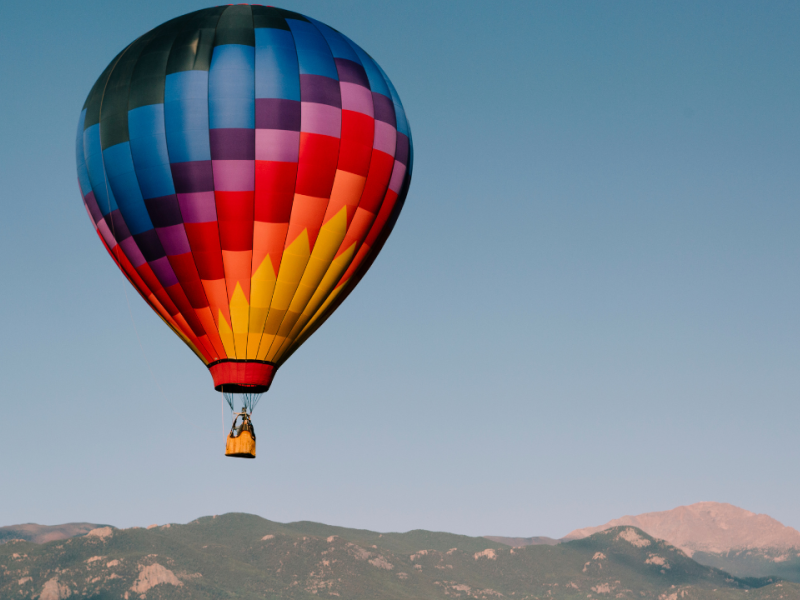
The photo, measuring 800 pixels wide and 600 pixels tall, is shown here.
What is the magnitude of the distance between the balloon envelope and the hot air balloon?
0.21ft

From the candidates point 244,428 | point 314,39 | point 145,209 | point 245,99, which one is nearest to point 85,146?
point 145,209

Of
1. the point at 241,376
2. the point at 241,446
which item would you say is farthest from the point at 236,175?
the point at 241,446

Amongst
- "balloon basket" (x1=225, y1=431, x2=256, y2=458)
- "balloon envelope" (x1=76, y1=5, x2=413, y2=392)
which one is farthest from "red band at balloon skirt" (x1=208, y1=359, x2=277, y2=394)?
"balloon basket" (x1=225, y1=431, x2=256, y2=458)

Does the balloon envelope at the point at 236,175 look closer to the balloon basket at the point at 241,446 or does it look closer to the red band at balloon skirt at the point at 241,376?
the red band at balloon skirt at the point at 241,376

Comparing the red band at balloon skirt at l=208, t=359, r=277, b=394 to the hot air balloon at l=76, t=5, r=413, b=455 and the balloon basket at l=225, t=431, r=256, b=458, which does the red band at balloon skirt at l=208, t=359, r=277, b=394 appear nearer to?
the hot air balloon at l=76, t=5, r=413, b=455

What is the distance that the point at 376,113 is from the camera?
2010 inches

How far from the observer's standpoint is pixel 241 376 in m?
47.4

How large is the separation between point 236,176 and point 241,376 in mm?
8999

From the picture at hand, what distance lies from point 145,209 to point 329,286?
9.27 meters

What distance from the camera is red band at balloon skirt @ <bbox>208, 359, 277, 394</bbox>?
47.4m

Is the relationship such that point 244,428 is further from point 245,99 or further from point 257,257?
point 245,99

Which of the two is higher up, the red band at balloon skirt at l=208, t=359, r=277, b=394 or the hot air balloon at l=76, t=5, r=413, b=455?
the hot air balloon at l=76, t=5, r=413, b=455

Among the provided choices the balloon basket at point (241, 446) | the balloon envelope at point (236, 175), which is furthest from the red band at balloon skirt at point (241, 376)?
the balloon basket at point (241, 446)

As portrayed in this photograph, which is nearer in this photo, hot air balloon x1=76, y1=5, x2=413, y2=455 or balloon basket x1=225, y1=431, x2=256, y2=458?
balloon basket x1=225, y1=431, x2=256, y2=458
